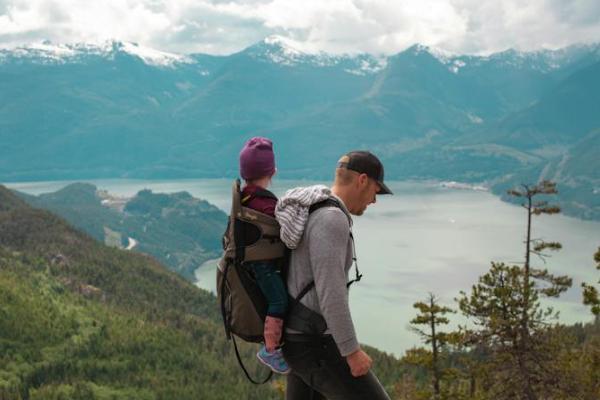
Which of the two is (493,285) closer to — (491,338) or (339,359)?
(491,338)

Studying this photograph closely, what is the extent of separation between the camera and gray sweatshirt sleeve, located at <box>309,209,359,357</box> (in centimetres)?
601

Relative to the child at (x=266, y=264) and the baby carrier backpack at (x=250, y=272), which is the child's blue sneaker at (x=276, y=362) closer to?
the child at (x=266, y=264)

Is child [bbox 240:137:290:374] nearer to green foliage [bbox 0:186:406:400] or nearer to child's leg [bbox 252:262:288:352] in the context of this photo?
child's leg [bbox 252:262:288:352]

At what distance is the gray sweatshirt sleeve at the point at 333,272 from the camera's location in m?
6.01

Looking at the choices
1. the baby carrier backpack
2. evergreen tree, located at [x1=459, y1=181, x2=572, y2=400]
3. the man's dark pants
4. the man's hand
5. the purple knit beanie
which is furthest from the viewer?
evergreen tree, located at [x1=459, y1=181, x2=572, y2=400]

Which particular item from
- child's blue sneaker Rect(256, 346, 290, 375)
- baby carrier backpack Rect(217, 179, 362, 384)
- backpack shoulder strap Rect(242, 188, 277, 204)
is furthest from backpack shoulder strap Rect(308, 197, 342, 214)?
child's blue sneaker Rect(256, 346, 290, 375)

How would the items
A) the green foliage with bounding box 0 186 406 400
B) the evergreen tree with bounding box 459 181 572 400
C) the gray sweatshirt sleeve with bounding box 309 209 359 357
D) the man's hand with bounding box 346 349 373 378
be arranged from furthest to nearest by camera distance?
1. the green foliage with bounding box 0 186 406 400
2. the evergreen tree with bounding box 459 181 572 400
3. the man's hand with bounding box 346 349 373 378
4. the gray sweatshirt sleeve with bounding box 309 209 359 357

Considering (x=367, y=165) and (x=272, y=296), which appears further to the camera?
(x=367, y=165)

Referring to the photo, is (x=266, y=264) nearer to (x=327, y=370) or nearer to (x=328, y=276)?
(x=328, y=276)

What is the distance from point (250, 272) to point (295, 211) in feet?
2.71

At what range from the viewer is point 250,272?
6441mm

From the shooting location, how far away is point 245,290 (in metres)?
6.40

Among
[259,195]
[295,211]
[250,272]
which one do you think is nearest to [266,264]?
[250,272]

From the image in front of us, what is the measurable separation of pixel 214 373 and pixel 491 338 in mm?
95184
